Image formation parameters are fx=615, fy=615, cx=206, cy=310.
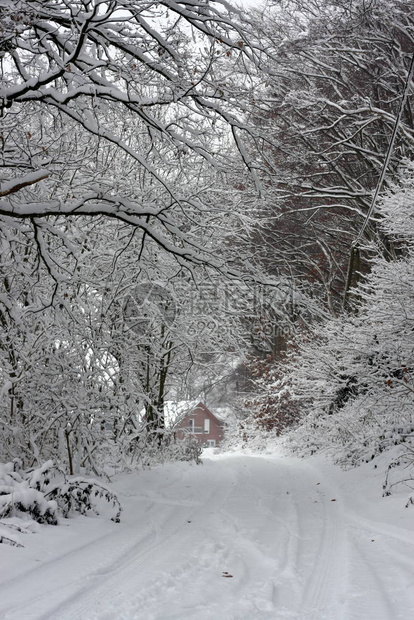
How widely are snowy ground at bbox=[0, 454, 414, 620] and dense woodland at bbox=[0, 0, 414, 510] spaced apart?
4.75 ft

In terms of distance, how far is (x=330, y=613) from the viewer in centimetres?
371

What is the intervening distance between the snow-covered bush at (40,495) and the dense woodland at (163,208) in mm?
246

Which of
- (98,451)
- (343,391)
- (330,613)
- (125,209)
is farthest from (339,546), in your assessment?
(343,391)

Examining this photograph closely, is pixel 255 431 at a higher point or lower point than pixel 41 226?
lower

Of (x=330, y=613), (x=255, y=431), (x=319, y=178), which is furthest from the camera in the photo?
(x=255, y=431)

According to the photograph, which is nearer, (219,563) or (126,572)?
(126,572)

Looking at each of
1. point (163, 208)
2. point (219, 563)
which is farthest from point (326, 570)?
point (163, 208)

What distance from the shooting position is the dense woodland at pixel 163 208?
5773 millimetres

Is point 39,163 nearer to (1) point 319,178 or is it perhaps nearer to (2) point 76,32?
(2) point 76,32

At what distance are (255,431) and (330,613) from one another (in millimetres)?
22386

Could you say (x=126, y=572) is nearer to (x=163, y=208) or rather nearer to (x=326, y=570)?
(x=326, y=570)

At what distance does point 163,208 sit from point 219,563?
11.0ft

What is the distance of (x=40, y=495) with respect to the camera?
5.89m

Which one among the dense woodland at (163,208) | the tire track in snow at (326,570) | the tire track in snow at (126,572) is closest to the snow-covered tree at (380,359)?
the dense woodland at (163,208)
